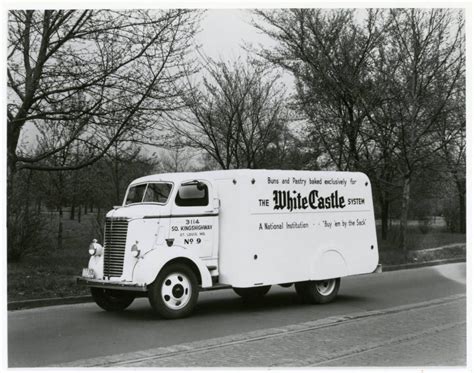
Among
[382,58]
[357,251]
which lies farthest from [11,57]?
[382,58]

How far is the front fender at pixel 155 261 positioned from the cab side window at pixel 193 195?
0.95 metres

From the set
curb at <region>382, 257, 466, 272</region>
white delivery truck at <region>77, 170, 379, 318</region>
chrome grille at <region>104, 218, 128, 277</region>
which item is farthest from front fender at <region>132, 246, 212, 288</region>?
curb at <region>382, 257, 466, 272</region>

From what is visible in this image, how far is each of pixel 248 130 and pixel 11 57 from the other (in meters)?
11.9

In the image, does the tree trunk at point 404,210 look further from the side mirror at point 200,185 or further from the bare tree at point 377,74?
the side mirror at point 200,185

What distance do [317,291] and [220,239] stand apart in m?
2.30

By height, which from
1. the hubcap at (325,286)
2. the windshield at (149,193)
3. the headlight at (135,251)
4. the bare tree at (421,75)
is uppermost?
the bare tree at (421,75)

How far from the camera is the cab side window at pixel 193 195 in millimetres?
10840

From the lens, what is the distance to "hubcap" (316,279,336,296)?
11.9 m

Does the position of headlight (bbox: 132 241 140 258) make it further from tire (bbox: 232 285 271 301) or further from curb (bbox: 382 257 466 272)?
curb (bbox: 382 257 466 272)

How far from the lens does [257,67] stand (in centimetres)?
2328

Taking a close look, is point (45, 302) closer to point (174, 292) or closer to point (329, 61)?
point (174, 292)

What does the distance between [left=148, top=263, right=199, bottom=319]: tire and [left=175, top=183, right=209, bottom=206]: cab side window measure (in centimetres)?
122

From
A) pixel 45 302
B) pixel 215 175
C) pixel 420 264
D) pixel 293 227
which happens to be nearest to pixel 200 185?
pixel 215 175

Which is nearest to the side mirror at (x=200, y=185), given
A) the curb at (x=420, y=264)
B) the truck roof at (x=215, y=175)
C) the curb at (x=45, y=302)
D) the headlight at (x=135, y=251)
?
the truck roof at (x=215, y=175)
